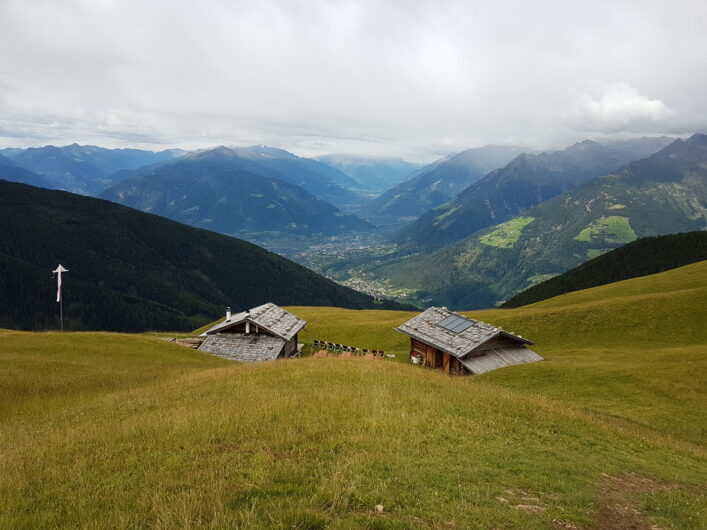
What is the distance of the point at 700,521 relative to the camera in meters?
10.3

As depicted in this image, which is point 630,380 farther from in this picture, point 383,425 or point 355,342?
point 355,342

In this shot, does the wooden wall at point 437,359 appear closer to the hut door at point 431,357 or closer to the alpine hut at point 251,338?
the hut door at point 431,357

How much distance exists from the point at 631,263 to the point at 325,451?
15283 cm

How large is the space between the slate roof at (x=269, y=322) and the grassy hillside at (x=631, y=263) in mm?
101734

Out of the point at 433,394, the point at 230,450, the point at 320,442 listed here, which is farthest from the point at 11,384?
the point at 433,394

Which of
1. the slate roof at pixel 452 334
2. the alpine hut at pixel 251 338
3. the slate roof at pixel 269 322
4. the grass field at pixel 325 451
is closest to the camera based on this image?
the grass field at pixel 325 451

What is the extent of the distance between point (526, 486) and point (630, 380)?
28.4 meters

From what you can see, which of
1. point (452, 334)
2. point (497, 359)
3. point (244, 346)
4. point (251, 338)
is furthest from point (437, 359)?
point (244, 346)

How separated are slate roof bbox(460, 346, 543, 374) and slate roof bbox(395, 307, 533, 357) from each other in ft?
3.75

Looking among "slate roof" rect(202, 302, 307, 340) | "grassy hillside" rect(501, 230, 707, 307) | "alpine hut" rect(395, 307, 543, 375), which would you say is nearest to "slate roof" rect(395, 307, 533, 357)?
"alpine hut" rect(395, 307, 543, 375)

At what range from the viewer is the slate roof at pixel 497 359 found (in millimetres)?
41375

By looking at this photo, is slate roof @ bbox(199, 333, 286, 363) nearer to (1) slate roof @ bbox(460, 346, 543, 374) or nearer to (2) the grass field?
(2) the grass field

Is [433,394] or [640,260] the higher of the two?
[640,260]

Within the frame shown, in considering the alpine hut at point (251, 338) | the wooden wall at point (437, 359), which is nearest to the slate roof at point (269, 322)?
the alpine hut at point (251, 338)
